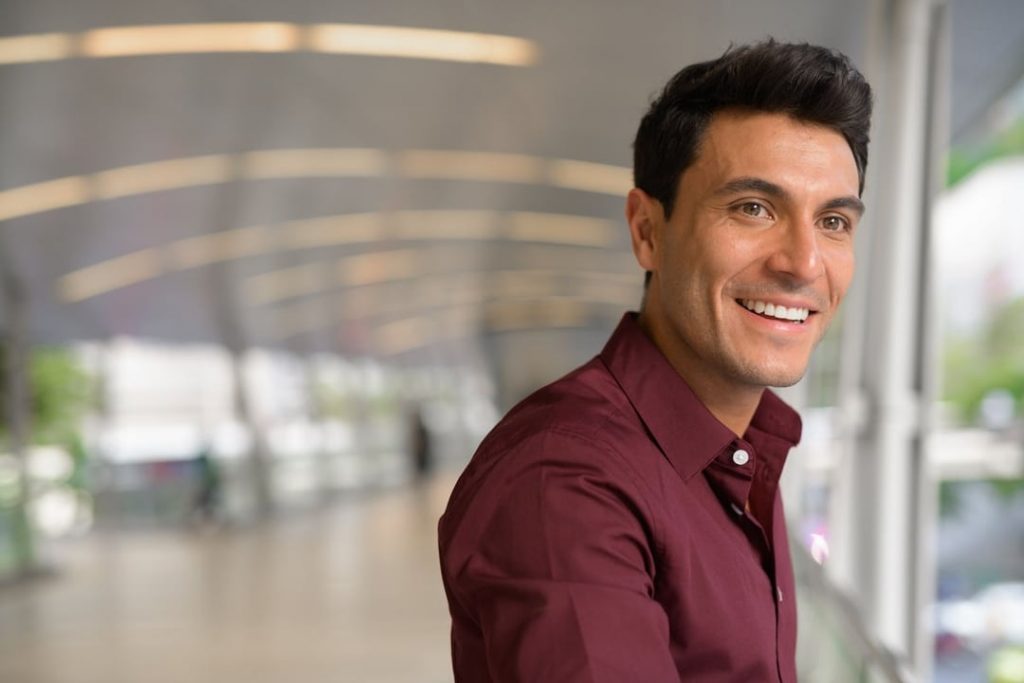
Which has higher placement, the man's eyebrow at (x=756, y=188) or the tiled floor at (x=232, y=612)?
the man's eyebrow at (x=756, y=188)

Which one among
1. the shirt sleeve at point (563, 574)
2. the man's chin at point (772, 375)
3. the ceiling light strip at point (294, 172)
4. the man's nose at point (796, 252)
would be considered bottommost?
the shirt sleeve at point (563, 574)

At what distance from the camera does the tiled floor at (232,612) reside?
30.4 feet

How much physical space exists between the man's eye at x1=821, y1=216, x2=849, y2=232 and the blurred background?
55cm

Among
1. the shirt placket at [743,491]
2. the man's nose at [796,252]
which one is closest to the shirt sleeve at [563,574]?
the shirt placket at [743,491]

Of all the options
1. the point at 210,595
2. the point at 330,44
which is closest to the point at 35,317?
the point at 210,595

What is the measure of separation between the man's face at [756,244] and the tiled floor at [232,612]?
24.2 ft

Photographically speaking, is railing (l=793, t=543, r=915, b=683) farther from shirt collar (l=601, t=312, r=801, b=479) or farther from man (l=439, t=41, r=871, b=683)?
shirt collar (l=601, t=312, r=801, b=479)

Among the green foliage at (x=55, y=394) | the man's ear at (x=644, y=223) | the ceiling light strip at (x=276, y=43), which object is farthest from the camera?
the green foliage at (x=55, y=394)

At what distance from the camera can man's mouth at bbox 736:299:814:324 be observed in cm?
194

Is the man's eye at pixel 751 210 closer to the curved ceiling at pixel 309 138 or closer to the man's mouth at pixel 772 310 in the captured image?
the man's mouth at pixel 772 310

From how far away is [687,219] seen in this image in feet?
6.61

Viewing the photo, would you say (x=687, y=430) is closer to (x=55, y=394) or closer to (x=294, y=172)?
(x=294, y=172)

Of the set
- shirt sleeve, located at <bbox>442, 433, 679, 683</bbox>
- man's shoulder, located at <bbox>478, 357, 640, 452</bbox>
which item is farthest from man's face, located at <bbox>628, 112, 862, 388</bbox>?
shirt sleeve, located at <bbox>442, 433, 679, 683</bbox>

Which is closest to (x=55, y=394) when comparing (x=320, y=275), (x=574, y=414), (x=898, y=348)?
(x=320, y=275)
